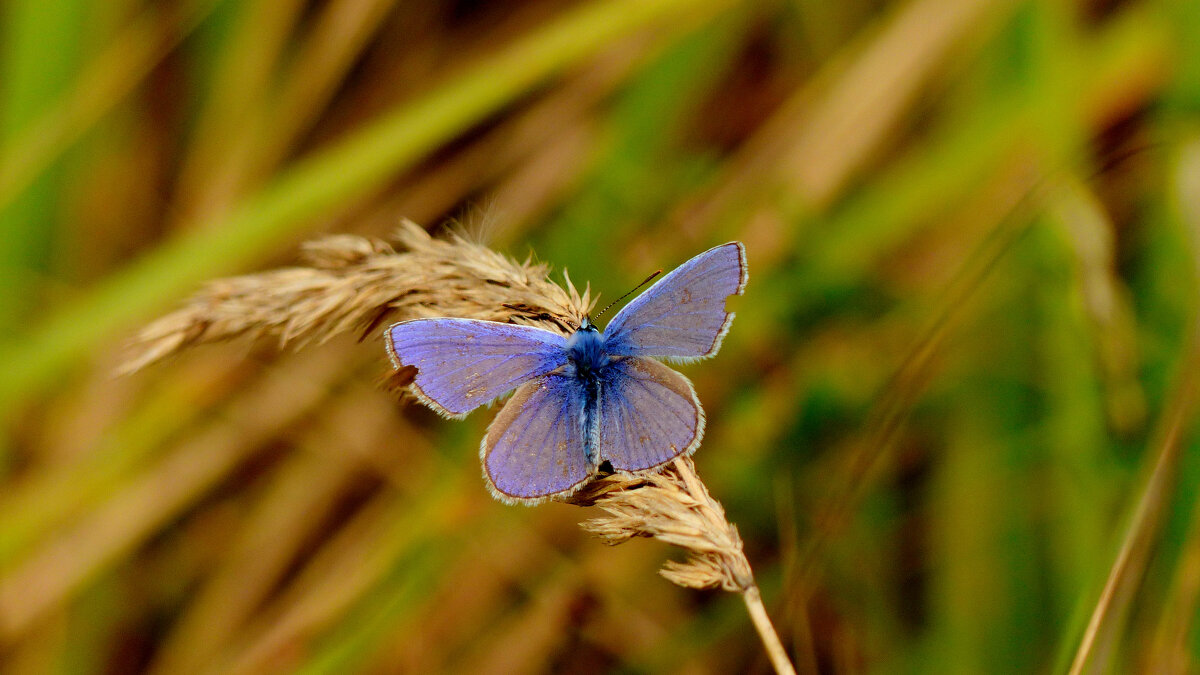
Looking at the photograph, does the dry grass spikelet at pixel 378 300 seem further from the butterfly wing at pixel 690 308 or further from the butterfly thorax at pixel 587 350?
the butterfly wing at pixel 690 308

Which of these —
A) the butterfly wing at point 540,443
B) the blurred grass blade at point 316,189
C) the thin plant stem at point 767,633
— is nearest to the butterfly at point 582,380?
the butterfly wing at point 540,443

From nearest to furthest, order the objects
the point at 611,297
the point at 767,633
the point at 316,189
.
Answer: the point at 767,633
the point at 316,189
the point at 611,297

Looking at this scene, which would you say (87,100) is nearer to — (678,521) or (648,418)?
(648,418)

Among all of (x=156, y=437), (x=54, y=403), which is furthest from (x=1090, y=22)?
(x=54, y=403)

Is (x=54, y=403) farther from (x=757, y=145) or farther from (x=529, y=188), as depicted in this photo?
(x=757, y=145)

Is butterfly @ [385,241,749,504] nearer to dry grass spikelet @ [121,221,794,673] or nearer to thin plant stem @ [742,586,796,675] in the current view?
dry grass spikelet @ [121,221,794,673]

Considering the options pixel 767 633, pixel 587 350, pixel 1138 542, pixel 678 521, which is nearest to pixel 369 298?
pixel 587 350
